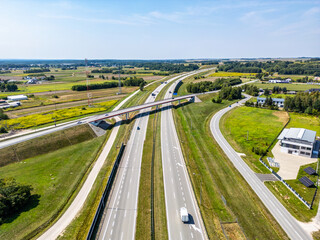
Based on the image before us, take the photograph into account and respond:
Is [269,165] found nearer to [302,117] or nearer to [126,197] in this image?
→ [126,197]

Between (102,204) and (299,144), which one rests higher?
(299,144)

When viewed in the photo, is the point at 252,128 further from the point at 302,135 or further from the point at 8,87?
the point at 8,87

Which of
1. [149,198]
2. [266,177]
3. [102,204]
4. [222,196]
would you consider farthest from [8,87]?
[266,177]

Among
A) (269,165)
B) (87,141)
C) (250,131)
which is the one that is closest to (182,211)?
(269,165)

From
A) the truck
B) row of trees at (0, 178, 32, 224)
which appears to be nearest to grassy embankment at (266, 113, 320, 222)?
the truck

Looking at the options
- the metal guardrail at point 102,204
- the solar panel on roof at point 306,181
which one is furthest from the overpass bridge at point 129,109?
the solar panel on roof at point 306,181

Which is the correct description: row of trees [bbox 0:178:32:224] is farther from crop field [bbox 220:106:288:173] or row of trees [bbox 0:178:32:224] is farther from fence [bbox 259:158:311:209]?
fence [bbox 259:158:311:209]
